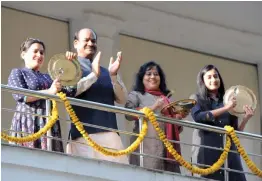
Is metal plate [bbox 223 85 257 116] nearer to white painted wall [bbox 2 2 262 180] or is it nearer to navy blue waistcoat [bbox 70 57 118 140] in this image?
navy blue waistcoat [bbox 70 57 118 140]

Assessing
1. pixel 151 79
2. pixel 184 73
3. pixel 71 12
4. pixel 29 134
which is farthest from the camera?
pixel 184 73

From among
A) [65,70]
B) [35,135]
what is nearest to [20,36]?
[65,70]

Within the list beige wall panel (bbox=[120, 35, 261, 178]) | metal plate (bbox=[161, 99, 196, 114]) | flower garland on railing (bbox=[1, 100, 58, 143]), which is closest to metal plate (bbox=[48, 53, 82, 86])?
flower garland on railing (bbox=[1, 100, 58, 143])

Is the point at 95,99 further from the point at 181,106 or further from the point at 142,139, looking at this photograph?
the point at 181,106

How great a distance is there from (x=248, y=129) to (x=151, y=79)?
4407 mm

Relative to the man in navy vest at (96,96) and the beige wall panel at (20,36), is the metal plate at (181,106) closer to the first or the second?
the man in navy vest at (96,96)

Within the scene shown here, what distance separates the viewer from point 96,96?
43.3 feet

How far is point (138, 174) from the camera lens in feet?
43.2

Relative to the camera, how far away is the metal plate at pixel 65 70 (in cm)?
1287

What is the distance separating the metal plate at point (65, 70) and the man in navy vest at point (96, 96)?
14 cm

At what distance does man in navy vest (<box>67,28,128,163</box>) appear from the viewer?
1311cm

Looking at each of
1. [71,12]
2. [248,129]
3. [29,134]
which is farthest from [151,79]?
[248,129]

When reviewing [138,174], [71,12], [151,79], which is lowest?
[138,174]

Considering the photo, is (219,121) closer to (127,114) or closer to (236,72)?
(127,114)
